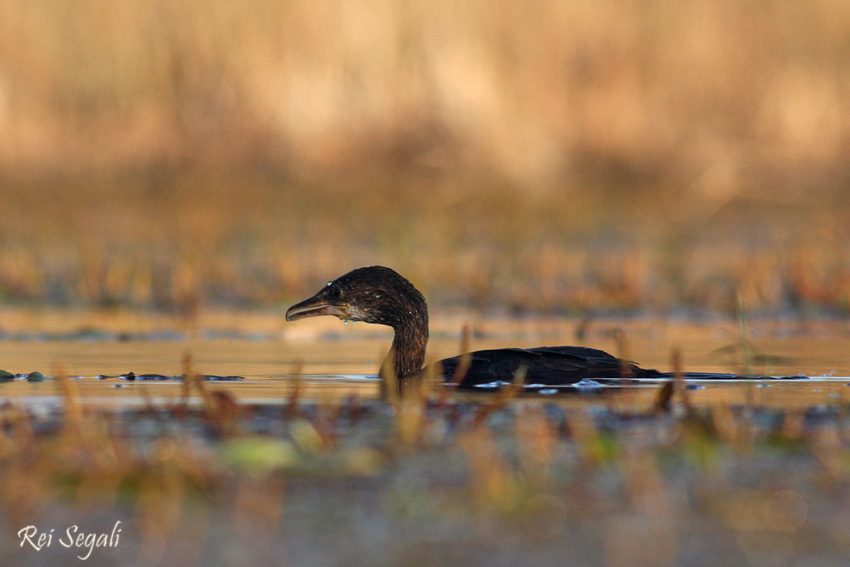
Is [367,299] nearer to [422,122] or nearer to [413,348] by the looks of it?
[413,348]

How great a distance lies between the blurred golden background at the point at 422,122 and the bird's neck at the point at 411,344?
278 inches

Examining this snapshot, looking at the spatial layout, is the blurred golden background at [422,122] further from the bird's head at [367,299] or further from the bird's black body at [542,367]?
the bird's black body at [542,367]

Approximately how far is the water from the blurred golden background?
457cm

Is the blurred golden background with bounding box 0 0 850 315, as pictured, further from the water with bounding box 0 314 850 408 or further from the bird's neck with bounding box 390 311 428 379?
the bird's neck with bounding box 390 311 428 379

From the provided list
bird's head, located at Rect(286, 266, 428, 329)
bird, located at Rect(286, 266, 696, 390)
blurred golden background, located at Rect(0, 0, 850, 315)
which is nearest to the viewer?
bird, located at Rect(286, 266, 696, 390)

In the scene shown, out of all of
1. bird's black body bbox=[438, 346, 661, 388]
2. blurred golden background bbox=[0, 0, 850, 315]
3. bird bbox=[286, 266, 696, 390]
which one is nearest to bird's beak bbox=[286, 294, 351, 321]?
bird bbox=[286, 266, 696, 390]

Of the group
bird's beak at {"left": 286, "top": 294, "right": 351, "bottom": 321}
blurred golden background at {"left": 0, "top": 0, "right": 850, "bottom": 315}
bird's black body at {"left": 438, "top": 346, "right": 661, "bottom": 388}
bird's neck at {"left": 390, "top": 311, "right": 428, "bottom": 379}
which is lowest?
bird's black body at {"left": 438, "top": 346, "right": 661, "bottom": 388}

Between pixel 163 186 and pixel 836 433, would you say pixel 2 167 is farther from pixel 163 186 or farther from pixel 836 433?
pixel 836 433

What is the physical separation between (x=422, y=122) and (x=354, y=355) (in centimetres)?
737

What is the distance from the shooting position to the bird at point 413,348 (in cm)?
677

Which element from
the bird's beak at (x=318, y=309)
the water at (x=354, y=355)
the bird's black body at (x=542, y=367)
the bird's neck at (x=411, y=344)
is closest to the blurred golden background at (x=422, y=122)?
the water at (x=354, y=355)

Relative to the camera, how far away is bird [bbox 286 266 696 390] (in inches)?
267

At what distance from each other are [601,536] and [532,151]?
492 inches

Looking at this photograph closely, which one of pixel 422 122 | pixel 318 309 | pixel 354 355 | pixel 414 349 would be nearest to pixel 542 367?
pixel 414 349
